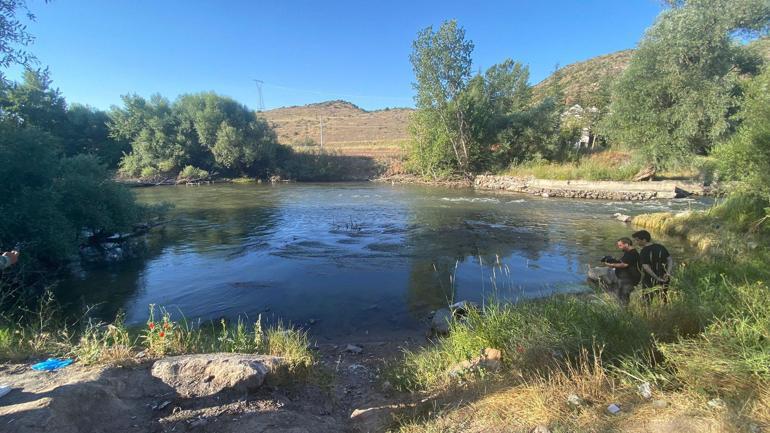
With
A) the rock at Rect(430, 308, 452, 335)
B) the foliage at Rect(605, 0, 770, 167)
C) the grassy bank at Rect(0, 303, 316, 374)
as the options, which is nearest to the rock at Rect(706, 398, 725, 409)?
the grassy bank at Rect(0, 303, 316, 374)

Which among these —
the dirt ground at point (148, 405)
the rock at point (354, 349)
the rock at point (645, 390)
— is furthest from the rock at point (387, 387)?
the rock at point (645, 390)

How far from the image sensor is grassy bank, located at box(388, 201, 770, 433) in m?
3.20

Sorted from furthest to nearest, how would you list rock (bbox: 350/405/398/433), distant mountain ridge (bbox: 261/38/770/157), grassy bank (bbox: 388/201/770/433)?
distant mountain ridge (bbox: 261/38/770/157) → rock (bbox: 350/405/398/433) → grassy bank (bbox: 388/201/770/433)

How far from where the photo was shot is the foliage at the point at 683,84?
2412cm

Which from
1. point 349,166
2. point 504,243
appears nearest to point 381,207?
point 504,243

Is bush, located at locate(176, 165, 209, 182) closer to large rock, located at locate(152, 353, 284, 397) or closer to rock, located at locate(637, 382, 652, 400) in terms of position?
large rock, located at locate(152, 353, 284, 397)

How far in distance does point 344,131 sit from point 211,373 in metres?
84.4

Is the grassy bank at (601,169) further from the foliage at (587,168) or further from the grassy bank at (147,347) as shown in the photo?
the grassy bank at (147,347)

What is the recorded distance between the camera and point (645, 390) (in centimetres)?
352

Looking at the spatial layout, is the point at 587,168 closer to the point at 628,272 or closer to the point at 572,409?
the point at 628,272

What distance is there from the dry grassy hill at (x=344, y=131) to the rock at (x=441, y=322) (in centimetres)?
4639

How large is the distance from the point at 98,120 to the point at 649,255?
59.5m

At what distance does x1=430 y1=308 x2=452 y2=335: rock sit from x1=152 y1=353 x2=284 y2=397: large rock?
3927 mm

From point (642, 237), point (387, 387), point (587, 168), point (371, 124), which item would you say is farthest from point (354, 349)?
point (371, 124)
